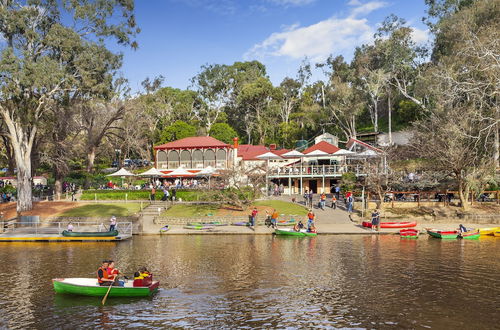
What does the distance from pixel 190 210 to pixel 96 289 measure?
921 inches

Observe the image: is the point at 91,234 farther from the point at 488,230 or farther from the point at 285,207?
the point at 488,230

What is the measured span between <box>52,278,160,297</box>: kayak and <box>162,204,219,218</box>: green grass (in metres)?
21.1

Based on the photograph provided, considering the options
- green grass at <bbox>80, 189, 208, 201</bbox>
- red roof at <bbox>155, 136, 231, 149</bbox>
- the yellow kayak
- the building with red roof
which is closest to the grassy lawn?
green grass at <bbox>80, 189, 208, 201</bbox>

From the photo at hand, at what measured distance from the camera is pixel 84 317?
16.8 meters

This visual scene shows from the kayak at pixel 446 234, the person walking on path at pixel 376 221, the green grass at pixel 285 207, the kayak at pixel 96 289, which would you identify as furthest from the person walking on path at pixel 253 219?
the kayak at pixel 96 289

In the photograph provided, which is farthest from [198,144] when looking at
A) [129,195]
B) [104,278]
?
[104,278]

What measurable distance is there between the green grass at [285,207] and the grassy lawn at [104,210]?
13.7 metres

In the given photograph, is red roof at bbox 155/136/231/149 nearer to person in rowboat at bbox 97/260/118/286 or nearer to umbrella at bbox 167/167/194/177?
umbrella at bbox 167/167/194/177

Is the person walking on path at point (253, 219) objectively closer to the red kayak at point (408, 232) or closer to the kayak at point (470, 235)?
the red kayak at point (408, 232)

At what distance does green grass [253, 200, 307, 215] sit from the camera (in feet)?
134

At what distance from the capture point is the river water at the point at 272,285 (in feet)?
53.0

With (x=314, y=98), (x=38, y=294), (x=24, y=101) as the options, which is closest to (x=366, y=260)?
(x=38, y=294)

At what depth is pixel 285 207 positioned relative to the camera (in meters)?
42.6

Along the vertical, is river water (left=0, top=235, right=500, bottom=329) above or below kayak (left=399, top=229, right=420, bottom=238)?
below
